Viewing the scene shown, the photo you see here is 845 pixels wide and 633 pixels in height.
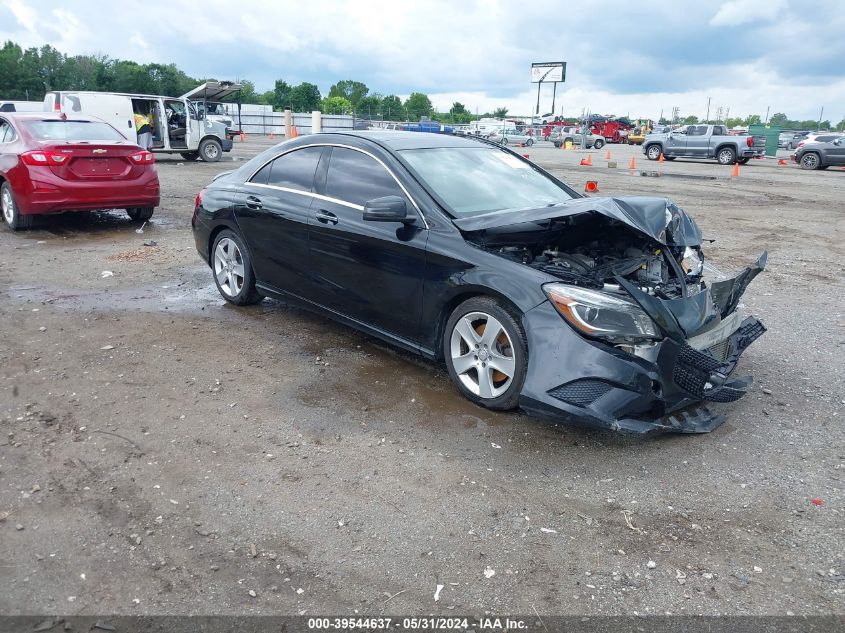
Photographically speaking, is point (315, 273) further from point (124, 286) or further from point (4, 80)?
point (4, 80)

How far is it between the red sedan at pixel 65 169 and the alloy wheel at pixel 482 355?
7146 mm

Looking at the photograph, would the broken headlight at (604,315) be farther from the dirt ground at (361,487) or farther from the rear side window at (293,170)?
the rear side window at (293,170)

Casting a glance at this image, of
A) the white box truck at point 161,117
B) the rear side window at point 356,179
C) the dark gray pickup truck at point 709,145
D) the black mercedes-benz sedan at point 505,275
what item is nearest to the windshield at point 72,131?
the black mercedes-benz sedan at point 505,275

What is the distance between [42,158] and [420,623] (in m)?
8.82

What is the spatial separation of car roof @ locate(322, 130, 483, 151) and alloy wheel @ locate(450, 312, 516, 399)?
157cm

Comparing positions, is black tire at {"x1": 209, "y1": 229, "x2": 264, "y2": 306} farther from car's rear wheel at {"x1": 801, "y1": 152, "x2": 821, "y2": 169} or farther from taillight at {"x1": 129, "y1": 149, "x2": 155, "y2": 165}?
car's rear wheel at {"x1": 801, "y1": 152, "x2": 821, "y2": 169}

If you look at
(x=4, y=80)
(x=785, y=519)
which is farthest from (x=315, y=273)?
(x=4, y=80)

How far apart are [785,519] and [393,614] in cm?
194

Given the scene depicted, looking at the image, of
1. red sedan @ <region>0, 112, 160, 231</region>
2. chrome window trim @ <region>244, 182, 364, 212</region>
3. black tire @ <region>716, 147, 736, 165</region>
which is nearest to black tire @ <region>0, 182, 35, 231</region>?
red sedan @ <region>0, 112, 160, 231</region>

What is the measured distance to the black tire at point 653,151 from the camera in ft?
105

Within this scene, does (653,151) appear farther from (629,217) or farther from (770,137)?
(629,217)

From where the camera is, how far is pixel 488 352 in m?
4.12

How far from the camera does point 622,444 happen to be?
3.93m

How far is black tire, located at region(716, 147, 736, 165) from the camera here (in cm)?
2958
